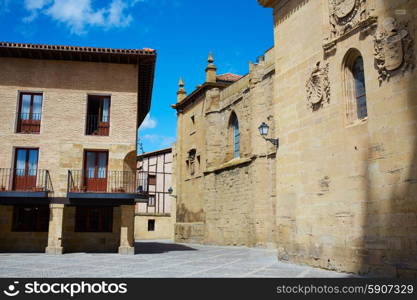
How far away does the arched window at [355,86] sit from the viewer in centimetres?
990

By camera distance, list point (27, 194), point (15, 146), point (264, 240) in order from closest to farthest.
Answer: point (27, 194) < point (15, 146) < point (264, 240)

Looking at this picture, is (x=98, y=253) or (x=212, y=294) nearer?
(x=212, y=294)

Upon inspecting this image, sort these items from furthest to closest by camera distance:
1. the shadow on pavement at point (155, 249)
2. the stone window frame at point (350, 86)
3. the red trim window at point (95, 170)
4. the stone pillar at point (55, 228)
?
the shadow on pavement at point (155, 249)
the red trim window at point (95, 170)
the stone pillar at point (55, 228)
the stone window frame at point (350, 86)

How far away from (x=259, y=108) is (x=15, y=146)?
11303 mm

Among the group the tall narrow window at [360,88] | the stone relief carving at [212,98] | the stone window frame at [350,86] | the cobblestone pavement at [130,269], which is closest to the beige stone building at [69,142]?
the cobblestone pavement at [130,269]

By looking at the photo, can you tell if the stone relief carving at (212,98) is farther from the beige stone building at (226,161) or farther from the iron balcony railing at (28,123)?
the iron balcony railing at (28,123)

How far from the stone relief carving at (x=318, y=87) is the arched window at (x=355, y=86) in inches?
24.2

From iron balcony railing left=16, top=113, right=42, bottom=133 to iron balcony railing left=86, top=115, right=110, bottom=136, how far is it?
1.87m

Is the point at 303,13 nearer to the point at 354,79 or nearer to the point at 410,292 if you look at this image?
the point at 354,79

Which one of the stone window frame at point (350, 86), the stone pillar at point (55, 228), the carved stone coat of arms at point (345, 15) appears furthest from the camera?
the stone pillar at point (55, 228)

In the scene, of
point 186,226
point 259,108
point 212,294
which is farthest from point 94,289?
point 186,226

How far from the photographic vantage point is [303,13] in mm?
11922

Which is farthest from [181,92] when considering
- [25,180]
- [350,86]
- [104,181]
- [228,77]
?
[350,86]

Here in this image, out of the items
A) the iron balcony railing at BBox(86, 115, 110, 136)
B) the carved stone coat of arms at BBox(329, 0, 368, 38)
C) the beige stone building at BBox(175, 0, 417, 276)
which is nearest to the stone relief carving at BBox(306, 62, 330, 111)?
the beige stone building at BBox(175, 0, 417, 276)
